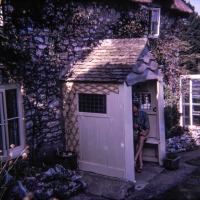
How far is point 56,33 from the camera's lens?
834 centimetres

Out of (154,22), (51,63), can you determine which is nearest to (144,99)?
(51,63)

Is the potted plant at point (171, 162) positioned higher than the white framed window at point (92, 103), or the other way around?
the white framed window at point (92, 103)

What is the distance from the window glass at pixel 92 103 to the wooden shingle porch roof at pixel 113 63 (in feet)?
1.60

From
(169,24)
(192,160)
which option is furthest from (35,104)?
(169,24)

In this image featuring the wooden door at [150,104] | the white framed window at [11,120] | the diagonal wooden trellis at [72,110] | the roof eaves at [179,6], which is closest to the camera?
the white framed window at [11,120]

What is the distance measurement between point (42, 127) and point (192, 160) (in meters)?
4.68

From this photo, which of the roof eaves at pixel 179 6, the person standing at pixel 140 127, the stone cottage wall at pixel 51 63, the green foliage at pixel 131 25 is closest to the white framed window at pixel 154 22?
Result: the green foliage at pixel 131 25

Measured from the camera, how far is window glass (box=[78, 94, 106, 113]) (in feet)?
25.7

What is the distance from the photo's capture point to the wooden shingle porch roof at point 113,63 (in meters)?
7.49

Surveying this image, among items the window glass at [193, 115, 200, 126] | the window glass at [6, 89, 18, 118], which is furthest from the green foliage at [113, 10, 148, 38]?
the window glass at [6, 89, 18, 118]

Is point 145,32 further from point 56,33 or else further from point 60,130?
point 60,130

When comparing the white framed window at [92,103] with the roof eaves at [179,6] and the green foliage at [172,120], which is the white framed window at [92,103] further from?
the roof eaves at [179,6]

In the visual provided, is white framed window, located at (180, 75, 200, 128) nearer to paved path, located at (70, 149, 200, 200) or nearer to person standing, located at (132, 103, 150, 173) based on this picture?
paved path, located at (70, 149, 200, 200)

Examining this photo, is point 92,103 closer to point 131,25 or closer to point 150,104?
point 150,104
